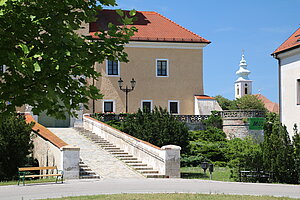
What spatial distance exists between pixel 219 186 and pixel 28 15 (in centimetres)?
1061

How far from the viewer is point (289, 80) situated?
24.4 meters

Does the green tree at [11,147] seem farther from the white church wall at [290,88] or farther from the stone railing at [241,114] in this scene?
the stone railing at [241,114]

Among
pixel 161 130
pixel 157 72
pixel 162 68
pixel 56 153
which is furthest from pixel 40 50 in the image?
pixel 162 68

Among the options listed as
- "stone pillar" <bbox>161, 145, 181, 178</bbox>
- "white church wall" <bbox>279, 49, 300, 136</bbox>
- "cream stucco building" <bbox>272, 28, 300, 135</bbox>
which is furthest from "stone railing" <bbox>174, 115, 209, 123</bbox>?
"stone pillar" <bbox>161, 145, 181, 178</bbox>


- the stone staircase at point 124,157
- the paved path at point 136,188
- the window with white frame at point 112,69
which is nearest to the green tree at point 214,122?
the window with white frame at point 112,69

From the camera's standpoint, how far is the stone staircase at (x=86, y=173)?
1930cm

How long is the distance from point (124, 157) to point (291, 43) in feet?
34.6

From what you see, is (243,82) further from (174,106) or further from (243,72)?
(174,106)

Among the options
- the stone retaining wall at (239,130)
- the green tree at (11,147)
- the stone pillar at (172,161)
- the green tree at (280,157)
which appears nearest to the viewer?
the green tree at (280,157)

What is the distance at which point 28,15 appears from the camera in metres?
7.74

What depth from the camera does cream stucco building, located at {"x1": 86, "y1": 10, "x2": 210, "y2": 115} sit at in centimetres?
3991

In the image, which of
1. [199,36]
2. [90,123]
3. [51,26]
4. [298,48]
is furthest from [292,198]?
[199,36]

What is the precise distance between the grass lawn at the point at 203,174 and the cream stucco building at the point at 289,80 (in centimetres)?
424

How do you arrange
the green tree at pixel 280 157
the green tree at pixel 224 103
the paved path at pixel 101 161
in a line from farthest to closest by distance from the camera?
the green tree at pixel 224 103, the paved path at pixel 101 161, the green tree at pixel 280 157
